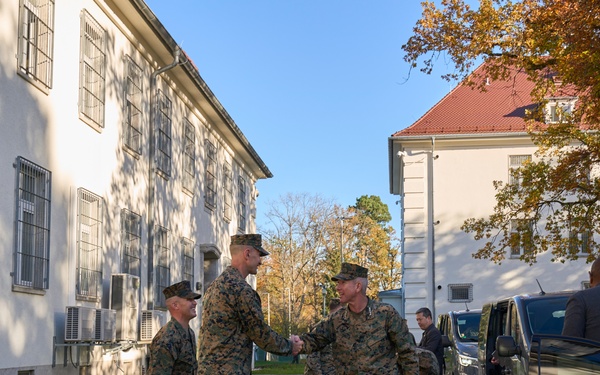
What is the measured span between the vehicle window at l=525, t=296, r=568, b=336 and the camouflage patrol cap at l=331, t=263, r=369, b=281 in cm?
254

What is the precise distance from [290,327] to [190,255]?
4134cm

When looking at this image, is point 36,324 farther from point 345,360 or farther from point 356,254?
point 356,254

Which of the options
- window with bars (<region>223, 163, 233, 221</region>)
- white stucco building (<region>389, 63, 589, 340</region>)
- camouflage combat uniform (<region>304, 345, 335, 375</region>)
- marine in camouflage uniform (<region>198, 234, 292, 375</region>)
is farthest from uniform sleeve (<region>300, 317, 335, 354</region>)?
white stucco building (<region>389, 63, 589, 340</region>)

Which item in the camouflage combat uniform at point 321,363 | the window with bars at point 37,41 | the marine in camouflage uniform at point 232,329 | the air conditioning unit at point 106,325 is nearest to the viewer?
the marine in camouflage uniform at point 232,329

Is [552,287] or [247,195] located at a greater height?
[247,195]

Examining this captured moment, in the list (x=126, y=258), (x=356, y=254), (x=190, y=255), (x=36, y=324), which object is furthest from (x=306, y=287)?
(x=36, y=324)

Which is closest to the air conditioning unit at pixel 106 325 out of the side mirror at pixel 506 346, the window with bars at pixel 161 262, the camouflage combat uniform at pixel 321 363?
the window with bars at pixel 161 262

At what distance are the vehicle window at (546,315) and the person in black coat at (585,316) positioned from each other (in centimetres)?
315

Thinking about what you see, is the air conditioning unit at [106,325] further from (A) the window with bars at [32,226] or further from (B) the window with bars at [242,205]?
(B) the window with bars at [242,205]

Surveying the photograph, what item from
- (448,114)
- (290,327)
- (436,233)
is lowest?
(290,327)

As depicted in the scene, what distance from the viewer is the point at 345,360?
8.80 meters

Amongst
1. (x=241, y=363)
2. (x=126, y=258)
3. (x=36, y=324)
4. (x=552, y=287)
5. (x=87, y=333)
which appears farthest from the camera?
(x=552, y=287)

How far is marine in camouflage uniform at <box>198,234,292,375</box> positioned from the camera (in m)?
7.92

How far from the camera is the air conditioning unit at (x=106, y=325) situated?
1712 cm
